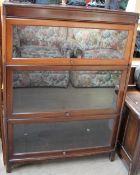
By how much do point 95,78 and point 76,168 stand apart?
0.77 m

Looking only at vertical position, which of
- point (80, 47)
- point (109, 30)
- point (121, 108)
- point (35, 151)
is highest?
point (109, 30)

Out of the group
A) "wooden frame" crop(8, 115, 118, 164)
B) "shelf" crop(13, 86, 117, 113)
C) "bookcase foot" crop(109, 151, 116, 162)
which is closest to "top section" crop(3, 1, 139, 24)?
"shelf" crop(13, 86, 117, 113)

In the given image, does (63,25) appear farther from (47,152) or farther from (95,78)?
(47,152)

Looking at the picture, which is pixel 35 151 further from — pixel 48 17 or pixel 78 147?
pixel 48 17

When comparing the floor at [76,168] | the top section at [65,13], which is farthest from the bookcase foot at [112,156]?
the top section at [65,13]

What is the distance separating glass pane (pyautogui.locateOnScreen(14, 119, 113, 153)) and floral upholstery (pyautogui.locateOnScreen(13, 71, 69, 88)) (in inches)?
12.4

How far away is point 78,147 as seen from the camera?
6.27 feet

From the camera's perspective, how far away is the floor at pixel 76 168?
6.09 feet

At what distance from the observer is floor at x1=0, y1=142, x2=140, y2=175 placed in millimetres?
1855

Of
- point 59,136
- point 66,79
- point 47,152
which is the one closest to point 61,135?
point 59,136

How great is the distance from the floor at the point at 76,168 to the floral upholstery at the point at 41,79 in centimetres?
71

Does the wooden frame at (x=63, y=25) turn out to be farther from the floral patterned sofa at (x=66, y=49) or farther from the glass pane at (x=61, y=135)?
the glass pane at (x=61, y=135)

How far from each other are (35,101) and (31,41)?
16.9 inches

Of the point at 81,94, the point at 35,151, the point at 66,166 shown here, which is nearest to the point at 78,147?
the point at 66,166
